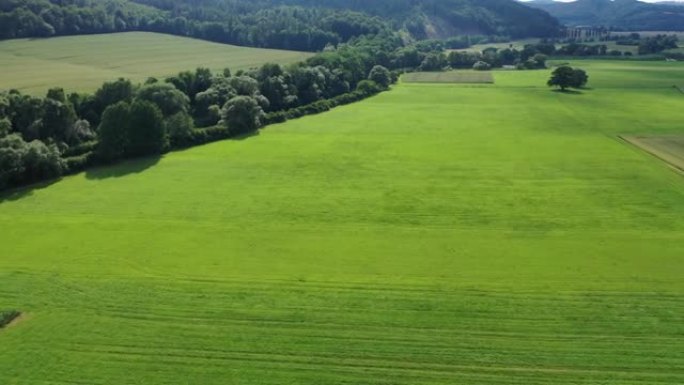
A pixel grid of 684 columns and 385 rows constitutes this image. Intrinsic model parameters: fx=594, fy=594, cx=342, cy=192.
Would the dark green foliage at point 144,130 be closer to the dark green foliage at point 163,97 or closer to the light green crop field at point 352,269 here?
the light green crop field at point 352,269

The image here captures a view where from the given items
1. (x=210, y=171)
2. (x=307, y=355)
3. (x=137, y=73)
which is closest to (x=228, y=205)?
(x=210, y=171)

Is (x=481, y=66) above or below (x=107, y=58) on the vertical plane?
below

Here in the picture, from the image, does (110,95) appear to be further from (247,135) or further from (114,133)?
(247,135)

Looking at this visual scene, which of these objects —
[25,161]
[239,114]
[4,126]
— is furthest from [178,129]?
[25,161]

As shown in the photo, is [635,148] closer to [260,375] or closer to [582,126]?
[582,126]

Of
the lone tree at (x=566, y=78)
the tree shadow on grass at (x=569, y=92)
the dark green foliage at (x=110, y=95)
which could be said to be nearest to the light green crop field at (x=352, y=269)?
the dark green foliage at (x=110, y=95)

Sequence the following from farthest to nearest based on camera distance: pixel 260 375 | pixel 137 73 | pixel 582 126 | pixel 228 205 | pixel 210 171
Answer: pixel 137 73, pixel 582 126, pixel 210 171, pixel 228 205, pixel 260 375
